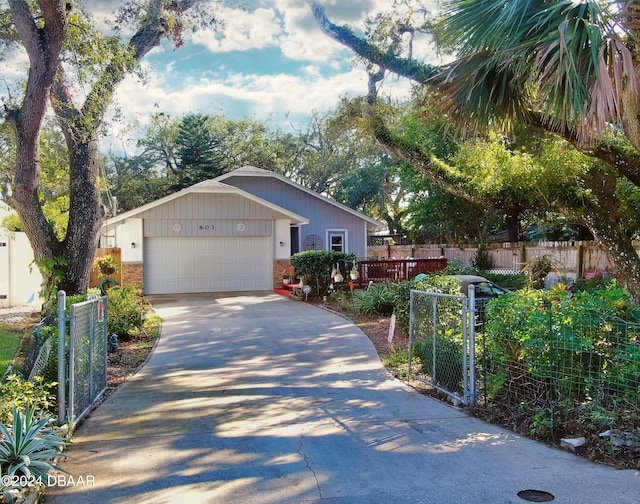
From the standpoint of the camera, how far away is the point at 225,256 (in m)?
20.0

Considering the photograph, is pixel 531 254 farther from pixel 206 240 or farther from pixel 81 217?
pixel 81 217

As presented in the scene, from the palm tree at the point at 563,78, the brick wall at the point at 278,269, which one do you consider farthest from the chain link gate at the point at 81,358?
the brick wall at the point at 278,269

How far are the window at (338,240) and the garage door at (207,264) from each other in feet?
12.3

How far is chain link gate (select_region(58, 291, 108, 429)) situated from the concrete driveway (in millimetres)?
233

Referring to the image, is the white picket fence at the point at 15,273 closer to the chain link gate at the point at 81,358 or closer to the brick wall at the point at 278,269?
the brick wall at the point at 278,269

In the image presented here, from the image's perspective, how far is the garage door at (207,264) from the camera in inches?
750

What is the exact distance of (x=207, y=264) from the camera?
64.7 ft

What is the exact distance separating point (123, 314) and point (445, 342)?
6.62 m

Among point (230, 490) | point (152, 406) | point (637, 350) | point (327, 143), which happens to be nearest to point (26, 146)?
point (152, 406)

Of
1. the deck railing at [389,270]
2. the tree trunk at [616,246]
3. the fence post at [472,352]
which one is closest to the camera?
the fence post at [472,352]

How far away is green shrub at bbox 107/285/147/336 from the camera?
1000 cm

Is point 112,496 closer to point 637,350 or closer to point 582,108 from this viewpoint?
point 637,350

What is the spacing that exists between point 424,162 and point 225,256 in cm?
1148

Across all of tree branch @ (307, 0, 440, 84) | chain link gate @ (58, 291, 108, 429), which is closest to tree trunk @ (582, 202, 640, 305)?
tree branch @ (307, 0, 440, 84)
